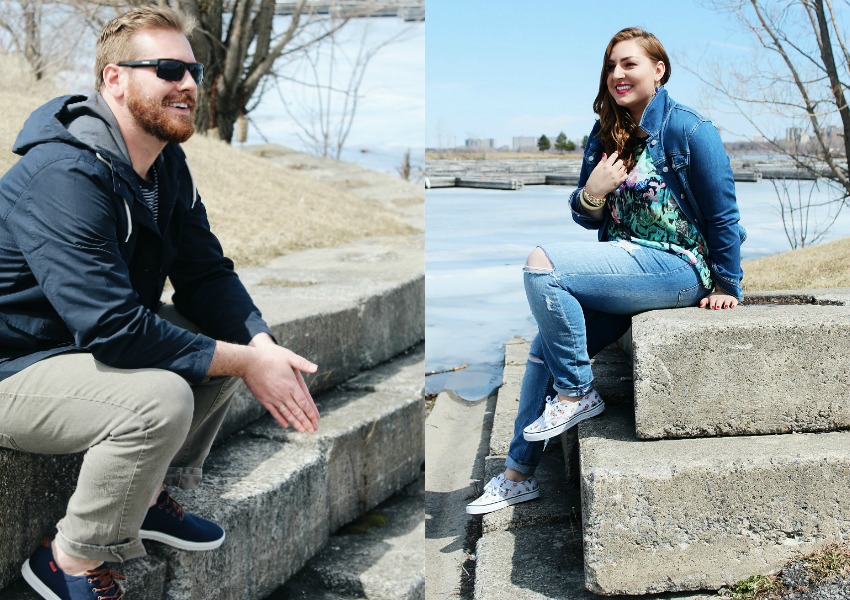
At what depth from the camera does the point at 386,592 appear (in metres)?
3.19

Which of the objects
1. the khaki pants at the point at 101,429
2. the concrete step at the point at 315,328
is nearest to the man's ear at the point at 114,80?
the khaki pants at the point at 101,429

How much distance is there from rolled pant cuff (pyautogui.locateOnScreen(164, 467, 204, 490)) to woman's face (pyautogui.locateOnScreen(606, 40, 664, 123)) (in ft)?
5.59

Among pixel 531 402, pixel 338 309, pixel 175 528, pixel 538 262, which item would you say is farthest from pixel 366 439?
pixel 538 262

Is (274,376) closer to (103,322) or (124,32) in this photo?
(103,322)

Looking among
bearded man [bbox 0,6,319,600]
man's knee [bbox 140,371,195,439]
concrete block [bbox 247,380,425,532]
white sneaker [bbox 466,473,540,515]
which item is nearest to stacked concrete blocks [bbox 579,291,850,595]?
white sneaker [bbox 466,473,540,515]

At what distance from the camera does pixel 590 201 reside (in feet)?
9.08

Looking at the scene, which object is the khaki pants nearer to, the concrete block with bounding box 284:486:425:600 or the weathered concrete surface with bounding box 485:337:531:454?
the concrete block with bounding box 284:486:425:600

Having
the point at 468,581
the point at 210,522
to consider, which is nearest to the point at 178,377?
the point at 210,522

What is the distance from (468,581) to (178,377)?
1.14 metres

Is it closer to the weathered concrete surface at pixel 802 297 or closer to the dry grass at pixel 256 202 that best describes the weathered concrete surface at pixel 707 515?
the weathered concrete surface at pixel 802 297

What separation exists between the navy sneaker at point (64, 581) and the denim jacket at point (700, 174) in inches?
73.8

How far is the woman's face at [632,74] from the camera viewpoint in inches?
104

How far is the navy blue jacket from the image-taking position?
6.85 feet

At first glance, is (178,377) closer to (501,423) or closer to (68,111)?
(68,111)
